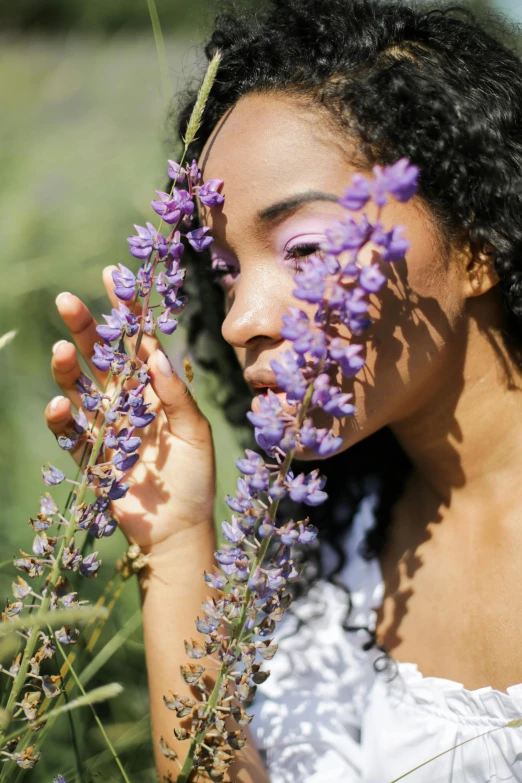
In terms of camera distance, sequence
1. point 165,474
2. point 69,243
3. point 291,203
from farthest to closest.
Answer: point 69,243 → point 165,474 → point 291,203

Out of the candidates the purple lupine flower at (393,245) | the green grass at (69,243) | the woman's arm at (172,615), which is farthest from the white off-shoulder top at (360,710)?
the purple lupine flower at (393,245)

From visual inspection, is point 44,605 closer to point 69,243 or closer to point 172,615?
point 172,615

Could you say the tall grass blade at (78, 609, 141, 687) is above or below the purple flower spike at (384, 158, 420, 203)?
below

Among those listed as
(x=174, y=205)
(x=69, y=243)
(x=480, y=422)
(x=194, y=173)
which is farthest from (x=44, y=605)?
(x=69, y=243)

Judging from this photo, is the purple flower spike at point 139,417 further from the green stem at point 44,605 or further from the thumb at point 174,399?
the thumb at point 174,399

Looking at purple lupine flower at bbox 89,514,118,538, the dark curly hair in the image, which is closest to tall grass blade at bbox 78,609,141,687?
purple lupine flower at bbox 89,514,118,538

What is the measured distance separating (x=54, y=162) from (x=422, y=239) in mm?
2093

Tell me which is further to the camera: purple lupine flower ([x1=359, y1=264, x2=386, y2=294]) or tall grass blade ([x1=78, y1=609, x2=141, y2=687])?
tall grass blade ([x1=78, y1=609, x2=141, y2=687])

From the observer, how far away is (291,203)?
1.09m

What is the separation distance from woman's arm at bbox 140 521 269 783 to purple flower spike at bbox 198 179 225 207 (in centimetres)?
58

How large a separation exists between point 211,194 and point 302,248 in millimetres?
159

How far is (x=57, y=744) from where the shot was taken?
1.48 meters

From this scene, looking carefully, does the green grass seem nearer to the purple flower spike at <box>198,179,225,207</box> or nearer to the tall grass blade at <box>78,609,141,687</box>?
the tall grass blade at <box>78,609,141,687</box>

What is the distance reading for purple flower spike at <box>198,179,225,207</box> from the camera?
1120mm
